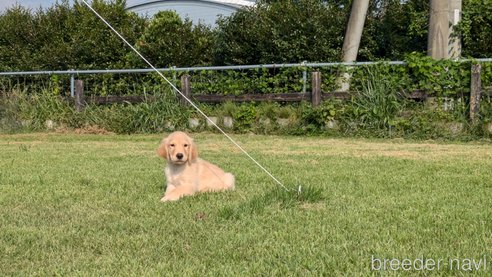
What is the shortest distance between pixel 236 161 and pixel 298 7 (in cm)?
927

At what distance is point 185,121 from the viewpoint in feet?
42.1

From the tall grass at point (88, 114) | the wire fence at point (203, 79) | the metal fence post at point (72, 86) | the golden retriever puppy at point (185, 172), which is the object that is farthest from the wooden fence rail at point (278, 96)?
the golden retriever puppy at point (185, 172)

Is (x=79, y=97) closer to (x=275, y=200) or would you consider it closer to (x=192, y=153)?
(x=192, y=153)

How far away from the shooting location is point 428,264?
2984 mm

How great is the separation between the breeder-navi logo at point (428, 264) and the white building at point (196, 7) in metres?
21.1

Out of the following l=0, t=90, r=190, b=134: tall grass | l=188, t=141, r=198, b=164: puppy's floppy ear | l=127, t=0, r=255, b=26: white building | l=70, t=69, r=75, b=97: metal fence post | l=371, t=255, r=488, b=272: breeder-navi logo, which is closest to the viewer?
l=371, t=255, r=488, b=272: breeder-navi logo

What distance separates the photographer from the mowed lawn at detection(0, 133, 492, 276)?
120 inches

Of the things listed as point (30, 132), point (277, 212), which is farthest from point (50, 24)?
point (277, 212)

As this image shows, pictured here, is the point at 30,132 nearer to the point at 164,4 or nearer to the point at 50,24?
the point at 50,24

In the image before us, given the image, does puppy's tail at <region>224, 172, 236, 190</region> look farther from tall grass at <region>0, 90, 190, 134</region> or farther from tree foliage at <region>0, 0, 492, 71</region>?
tree foliage at <region>0, 0, 492, 71</region>

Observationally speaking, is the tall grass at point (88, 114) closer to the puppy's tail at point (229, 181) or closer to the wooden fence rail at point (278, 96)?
the wooden fence rail at point (278, 96)

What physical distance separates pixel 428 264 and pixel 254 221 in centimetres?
134

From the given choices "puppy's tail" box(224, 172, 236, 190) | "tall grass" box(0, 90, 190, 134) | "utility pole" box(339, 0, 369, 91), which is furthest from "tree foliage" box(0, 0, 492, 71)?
"puppy's tail" box(224, 172, 236, 190)

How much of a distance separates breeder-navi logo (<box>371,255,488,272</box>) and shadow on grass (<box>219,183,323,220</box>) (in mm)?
1345
